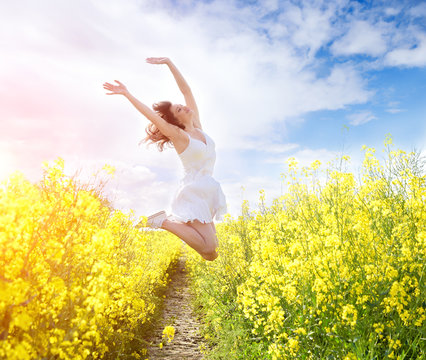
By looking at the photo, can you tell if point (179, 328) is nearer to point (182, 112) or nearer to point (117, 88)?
point (182, 112)

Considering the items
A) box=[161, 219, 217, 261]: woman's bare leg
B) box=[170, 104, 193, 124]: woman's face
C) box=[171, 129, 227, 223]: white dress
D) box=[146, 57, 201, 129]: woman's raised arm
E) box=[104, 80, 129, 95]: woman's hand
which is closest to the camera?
box=[104, 80, 129, 95]: woman's hand

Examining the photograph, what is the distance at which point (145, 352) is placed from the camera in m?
3.93

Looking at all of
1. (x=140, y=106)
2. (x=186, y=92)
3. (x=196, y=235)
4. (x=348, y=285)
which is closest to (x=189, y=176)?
(x=196, y=235)

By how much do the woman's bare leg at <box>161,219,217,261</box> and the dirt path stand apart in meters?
1.13

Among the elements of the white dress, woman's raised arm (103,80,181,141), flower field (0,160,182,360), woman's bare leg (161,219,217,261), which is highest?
woman's raised arm (103,80,181,141)

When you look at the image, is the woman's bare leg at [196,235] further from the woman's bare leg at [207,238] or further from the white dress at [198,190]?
the white dress at [198,190]

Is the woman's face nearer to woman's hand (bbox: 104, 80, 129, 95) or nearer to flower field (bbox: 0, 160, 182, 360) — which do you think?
woman's hand (bbox: 104, 80, 129, 95)

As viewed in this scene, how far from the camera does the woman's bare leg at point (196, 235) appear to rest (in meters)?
4.82

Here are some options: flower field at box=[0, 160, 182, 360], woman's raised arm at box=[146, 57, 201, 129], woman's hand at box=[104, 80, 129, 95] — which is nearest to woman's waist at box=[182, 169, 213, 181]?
woman's raised arm at box=[146, 57, 201, 129]

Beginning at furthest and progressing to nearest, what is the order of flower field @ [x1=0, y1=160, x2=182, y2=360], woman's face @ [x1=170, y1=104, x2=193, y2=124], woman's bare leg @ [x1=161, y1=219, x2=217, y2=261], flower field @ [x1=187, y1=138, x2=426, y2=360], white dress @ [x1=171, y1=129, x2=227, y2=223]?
woman's face @ [x1=170, y1=104, x2=193, y2=124], white dress @ [x1=171, y1=129, x2=227, y2=223], woman's bare leg @ [x1=161, y1=219, x2=217, y2=261], flower field @ [x1=187, y1=138, x2=426, y2=360], flower field @ [x1=0, y1=160, x2=182, y2=360]

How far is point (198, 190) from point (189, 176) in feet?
0.97

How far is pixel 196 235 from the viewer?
4.88 m

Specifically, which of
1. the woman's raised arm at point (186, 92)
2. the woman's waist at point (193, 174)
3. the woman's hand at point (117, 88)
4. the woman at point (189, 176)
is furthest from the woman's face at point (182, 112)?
the woman's hand at point (117, 88)

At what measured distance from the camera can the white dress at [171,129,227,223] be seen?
503 centimetres
